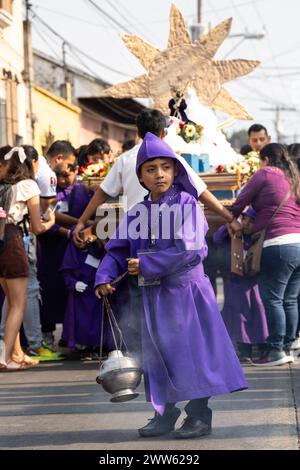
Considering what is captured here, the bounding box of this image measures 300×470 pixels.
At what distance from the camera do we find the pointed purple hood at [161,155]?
607 centimetres

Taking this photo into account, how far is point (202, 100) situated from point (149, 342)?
538 centimetres

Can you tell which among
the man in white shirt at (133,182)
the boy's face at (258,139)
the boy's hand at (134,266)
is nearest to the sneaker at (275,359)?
the man in white shirt at (133,182)

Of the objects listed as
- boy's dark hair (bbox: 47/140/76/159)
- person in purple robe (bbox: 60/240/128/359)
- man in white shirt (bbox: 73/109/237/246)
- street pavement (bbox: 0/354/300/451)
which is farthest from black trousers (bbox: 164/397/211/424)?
boy's dark hair (bbox: 47/140/76/159)

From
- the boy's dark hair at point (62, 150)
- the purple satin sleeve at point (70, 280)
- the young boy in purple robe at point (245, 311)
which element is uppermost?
the boy's dark hair at point (62, 150)

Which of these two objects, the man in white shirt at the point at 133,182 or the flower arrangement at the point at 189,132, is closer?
the man in white shirt at the point at 133,182

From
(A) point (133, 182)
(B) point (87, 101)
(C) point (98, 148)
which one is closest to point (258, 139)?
(C) point (98, 148)

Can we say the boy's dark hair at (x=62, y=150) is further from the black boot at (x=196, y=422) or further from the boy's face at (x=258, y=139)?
the black boot at (x=196, y=422)

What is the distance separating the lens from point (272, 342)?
350 inches

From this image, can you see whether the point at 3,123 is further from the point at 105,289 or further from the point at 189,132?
the point at 105,289

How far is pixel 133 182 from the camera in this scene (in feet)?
28.1

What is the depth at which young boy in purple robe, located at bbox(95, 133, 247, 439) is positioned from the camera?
5918mm

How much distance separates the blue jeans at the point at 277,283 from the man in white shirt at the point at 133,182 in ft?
1.65

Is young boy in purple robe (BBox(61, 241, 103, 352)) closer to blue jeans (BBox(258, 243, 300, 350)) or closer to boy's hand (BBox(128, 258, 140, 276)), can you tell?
blue jeans (BBox(258, 243, 300, 350))

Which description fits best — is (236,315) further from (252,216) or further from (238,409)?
(238,409)
